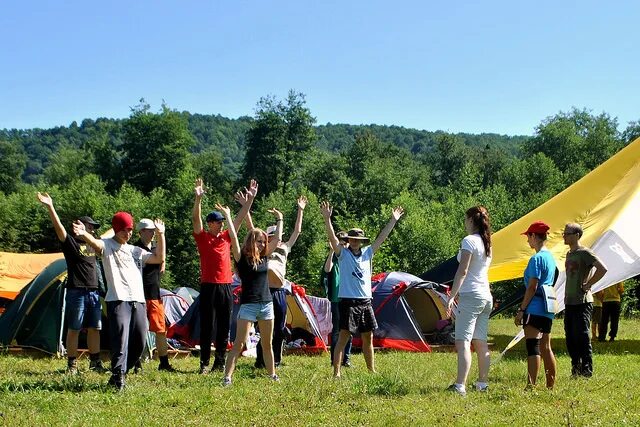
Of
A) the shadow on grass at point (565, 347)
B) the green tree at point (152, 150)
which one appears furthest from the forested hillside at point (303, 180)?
the shadow on grass at point (565, 347)

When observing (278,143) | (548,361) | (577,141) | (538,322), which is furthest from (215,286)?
(577,141)

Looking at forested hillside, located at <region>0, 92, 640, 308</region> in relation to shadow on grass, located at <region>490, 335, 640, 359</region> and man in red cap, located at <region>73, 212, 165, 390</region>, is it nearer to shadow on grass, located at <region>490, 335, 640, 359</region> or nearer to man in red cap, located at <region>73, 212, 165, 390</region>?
shadow on grass, located at <region>490, 335, 640, 359</region>

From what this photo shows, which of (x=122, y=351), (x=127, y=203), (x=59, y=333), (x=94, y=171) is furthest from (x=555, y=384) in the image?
(x=94, y=171)

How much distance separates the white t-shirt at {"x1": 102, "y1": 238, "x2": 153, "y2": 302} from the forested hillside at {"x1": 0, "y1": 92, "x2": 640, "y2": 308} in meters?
24.4

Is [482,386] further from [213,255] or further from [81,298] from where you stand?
[81,298]

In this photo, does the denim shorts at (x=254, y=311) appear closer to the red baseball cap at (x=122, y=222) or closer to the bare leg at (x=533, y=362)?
the red baseball cap at (x=122, y=222)

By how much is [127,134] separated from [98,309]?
44223mm

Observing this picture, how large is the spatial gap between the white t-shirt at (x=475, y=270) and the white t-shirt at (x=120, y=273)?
3.16 metres

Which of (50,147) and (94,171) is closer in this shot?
(94,171)

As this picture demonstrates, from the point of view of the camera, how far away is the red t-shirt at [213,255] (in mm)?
8539

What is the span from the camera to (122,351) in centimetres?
696

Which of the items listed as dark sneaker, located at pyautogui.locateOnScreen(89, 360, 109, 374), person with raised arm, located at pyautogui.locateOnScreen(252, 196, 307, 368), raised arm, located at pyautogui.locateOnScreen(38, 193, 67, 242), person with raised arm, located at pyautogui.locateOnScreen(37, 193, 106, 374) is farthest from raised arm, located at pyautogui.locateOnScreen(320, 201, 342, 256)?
dark sneaker, located at pyautogui.locateOnScreen(89, 360, 109, 374)

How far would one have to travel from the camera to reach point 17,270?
19.9m

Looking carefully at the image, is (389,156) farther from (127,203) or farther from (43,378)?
(43,378)
